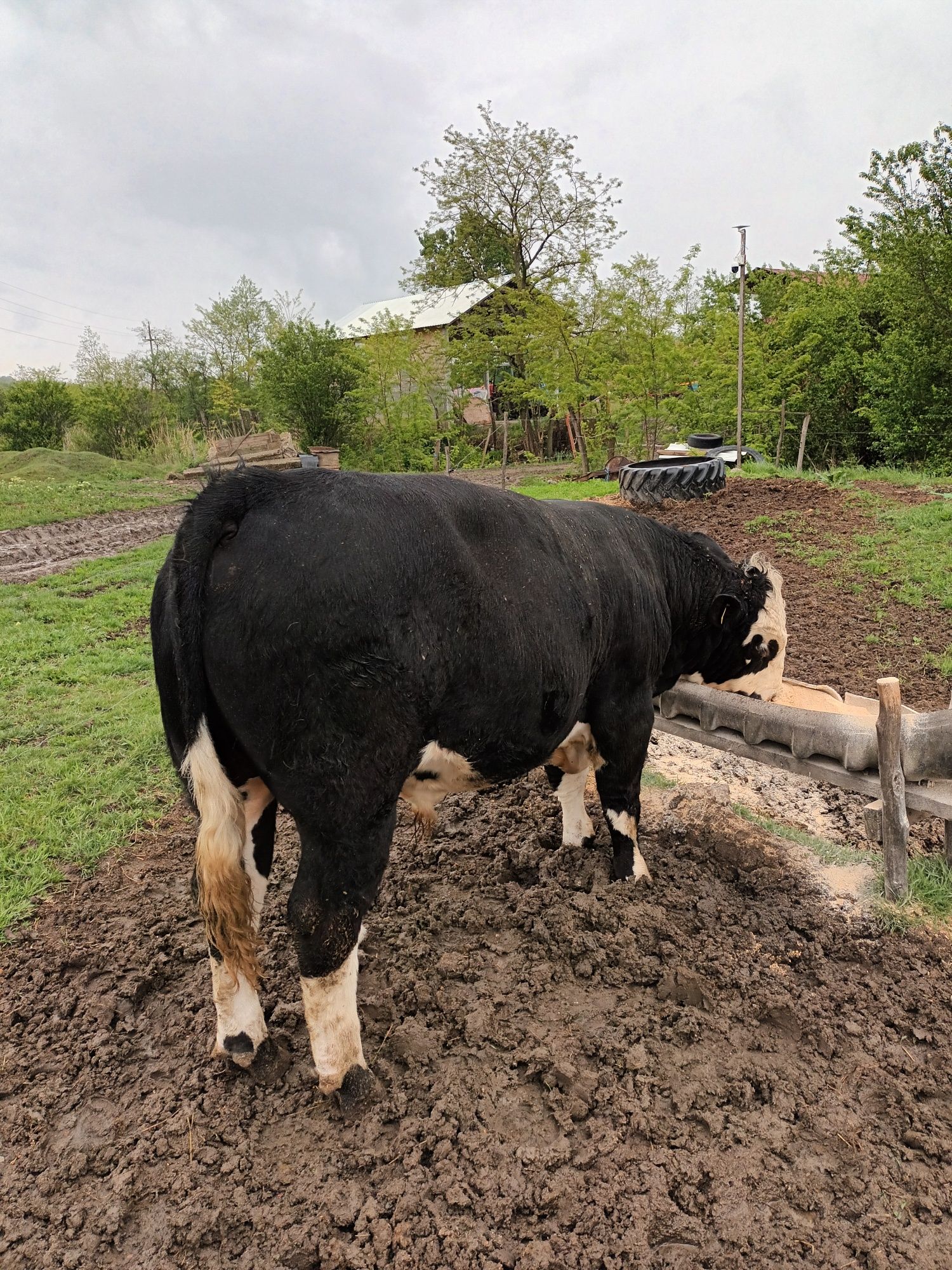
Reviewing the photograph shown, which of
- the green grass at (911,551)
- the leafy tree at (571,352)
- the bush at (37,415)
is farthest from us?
the bush at (37,415)

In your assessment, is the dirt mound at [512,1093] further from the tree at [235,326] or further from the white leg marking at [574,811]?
the tree at [235,326]

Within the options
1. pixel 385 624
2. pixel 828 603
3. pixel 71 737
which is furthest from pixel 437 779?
pixel 828 603

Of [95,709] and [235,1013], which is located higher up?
[235,1013]

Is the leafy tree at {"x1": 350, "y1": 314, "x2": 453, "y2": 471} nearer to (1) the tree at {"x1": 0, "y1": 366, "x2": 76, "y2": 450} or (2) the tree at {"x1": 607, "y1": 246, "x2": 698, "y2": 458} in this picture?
(2) the tree at {"x1": 607, "y1": 246, "x2": 698, "y2": 458}

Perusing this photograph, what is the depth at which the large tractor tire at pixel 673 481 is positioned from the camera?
1112 centimetres

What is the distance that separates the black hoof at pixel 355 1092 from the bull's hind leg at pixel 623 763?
62.0 inches

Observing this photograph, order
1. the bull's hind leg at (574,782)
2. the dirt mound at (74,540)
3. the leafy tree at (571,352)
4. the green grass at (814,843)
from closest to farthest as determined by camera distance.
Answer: the bull's hind leg at (574,782) → the green grass at (814,843) → the dirt mound at (74,540) → the leafy tree at (571,352)

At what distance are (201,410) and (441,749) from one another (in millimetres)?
42064

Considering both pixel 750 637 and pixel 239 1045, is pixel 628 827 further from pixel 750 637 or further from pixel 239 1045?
pixel 239 1045

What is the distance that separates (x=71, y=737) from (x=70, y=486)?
1787 centimetres

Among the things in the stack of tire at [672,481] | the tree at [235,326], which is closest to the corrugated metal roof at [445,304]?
the tree at [235,326]

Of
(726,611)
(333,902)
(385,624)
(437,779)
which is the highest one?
(385,624)

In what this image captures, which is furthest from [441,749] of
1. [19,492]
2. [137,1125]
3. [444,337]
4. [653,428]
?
[444,337]

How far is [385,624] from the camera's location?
223 cm
